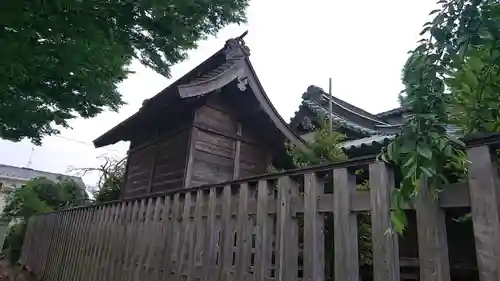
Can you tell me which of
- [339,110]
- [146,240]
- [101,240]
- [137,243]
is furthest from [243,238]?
[339,110]

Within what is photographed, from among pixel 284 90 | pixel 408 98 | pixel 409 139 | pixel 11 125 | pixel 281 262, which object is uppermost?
pixel 284 90

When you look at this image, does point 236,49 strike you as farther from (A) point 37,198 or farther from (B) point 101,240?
(A) point 37,198

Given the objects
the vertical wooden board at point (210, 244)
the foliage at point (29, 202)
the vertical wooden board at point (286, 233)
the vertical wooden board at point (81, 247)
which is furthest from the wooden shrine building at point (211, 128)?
the foliage at point (29, 202)

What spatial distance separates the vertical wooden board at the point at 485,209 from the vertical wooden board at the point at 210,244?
1.68 m

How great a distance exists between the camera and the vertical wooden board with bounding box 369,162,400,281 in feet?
4.05

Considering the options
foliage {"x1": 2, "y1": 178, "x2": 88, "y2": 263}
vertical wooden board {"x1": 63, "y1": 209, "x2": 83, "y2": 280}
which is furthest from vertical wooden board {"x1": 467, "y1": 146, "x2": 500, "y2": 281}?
foliage {"x1": 2, "y1": 178, "x2": 88, "y2": 263}

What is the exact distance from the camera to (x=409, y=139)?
970 mm

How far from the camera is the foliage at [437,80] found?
0.93 m

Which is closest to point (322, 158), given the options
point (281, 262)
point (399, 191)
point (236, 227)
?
point (236, 227)

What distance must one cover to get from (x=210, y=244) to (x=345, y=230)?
3.92 ft

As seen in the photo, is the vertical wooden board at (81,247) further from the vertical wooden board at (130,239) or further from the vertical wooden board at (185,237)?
the vertical wooden board at (185,237)

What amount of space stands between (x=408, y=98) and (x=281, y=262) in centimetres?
115

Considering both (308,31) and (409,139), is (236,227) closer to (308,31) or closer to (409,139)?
(409,139)

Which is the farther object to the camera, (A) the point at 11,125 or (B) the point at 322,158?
(A) the point at 11,125
